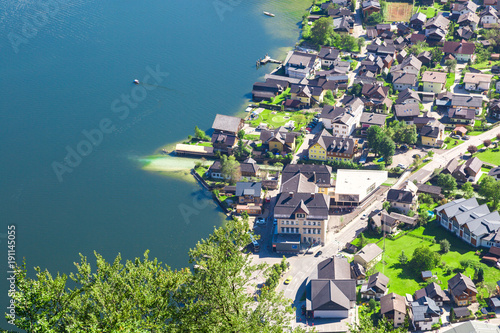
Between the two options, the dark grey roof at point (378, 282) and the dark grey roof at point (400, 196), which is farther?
the dark grey roof at point (400, 196)

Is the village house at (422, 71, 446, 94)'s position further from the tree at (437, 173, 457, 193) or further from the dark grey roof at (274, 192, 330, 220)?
the dark grey roof at (274, 192, 330, 220)

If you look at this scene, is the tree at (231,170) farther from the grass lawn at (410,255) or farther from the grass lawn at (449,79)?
the grass lawn at (449,79)

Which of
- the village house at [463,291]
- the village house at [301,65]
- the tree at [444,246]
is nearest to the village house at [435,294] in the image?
the village house at [463,291]

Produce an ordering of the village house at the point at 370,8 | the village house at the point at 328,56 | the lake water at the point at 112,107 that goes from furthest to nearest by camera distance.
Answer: the village house at the point at 370,8, the village house at the point at 328,56, the lake water at the point at 112,107

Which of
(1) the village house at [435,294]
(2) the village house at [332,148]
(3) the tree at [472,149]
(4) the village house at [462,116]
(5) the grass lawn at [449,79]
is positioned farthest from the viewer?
(5) the grass lawn at [449,79]

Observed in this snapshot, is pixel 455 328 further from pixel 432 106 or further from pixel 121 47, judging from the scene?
pixel 121 47

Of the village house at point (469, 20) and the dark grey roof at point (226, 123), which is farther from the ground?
the village house at point (469, 20)
